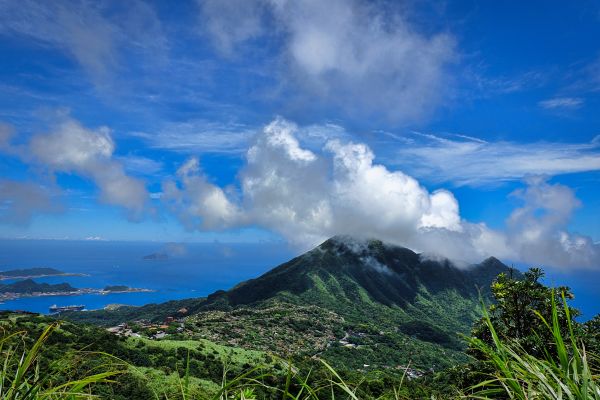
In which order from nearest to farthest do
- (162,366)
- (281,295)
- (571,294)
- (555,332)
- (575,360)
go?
(555,332)
(575,360)
(571,294)
(162,366)
(281,295)

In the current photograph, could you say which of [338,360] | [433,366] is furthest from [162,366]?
[433,366]

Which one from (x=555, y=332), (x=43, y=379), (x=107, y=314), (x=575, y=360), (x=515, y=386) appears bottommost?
(x=107, y=314)

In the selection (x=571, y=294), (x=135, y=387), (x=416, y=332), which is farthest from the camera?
(x=416, y=332)

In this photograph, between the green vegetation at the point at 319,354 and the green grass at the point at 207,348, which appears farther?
the green grass at the point at 207,348

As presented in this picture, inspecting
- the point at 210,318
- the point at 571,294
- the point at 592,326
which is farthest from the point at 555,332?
the point at 210,318

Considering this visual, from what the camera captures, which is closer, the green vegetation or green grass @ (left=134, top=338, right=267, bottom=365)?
the green vegetation

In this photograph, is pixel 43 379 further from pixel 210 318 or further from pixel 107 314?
pixel 107 314

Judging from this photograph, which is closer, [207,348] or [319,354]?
[207,348]

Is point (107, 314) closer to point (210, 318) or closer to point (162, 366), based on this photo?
point (210, 318)

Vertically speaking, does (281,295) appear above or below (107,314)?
above

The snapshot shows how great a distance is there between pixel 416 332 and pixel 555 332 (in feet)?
603

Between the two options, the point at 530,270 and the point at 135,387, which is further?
the point at 135,387

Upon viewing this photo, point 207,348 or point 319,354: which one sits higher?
point 207,348

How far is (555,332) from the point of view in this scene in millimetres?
2699
